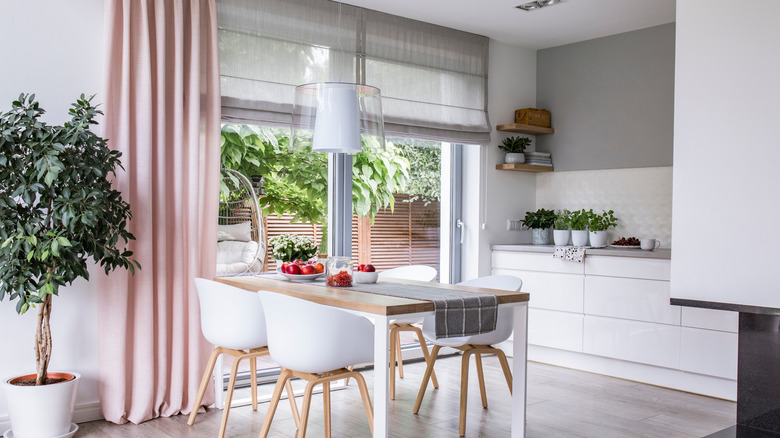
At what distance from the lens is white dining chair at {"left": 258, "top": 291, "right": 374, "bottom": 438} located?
2797 mm

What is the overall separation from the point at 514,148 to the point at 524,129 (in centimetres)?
18

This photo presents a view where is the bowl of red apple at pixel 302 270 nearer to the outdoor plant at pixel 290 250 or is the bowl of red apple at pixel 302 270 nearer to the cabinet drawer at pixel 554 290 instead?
the outdoor plant at pixel 290 250

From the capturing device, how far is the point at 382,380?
268 centimetres

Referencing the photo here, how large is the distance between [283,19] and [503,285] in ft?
7.05

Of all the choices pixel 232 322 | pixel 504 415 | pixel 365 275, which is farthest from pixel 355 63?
pixel 504 415

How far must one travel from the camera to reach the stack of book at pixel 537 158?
5.68m

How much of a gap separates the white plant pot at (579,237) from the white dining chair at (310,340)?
8.85ft

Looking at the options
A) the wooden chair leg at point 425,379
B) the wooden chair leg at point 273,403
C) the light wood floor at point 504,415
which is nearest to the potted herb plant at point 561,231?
the light wood floor at point 504,415

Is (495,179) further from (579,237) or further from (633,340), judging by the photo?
(633,340)

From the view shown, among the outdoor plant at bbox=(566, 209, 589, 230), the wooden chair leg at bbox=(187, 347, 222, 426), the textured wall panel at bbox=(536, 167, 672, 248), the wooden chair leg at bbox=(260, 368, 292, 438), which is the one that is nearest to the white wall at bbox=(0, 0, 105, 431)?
the wooden chair leg at bbox=(187, 347, 222, 426)

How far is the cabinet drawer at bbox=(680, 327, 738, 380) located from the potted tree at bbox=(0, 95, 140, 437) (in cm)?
340

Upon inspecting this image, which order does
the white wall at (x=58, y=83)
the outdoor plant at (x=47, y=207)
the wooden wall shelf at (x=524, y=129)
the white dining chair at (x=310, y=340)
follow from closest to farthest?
the white dining chair at (x=310, y=340) → the outdoor plant at (x=47, y=207) → the white wall at (x=58, y=83) → the wooden wall shelf at (x=524, y=129)

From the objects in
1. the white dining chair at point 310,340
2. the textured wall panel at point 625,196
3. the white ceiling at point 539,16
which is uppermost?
the white ceiling at point 539,16

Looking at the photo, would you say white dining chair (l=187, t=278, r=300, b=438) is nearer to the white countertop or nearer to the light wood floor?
the light wood floor
